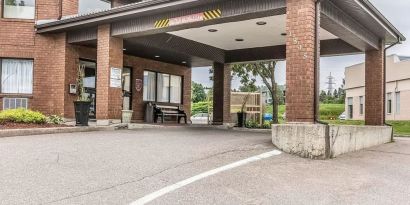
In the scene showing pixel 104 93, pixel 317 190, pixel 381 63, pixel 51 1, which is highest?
pixel 51 1

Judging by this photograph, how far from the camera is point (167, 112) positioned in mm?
22859

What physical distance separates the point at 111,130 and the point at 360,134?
25.3 ft

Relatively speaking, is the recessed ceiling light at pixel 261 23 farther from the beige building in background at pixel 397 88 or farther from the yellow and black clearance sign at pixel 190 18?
the beige building in background at pixel 397 88

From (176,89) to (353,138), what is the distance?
47.3 ft

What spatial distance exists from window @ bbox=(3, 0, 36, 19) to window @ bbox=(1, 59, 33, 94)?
1.76 meters

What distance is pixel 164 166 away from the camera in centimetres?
774

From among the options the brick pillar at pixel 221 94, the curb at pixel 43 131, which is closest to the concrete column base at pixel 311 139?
the curb at pixel 43 131

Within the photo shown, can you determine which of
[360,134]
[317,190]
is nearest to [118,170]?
[317,190]

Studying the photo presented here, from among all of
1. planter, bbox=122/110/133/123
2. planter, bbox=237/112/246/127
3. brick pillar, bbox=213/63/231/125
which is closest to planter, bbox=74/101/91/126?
planter, bbox=122/110/133/123

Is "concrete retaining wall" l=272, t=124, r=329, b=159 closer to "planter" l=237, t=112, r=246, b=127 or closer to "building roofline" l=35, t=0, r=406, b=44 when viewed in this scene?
"building roofline" l=35, t=0, r=406, b=44

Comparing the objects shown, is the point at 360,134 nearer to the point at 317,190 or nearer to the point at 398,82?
the point at 317,190

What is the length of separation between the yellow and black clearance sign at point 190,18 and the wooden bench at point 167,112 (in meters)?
8.63

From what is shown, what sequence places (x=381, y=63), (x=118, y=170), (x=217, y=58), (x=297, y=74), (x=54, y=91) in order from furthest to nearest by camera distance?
(x=217, y=58), (x=54, y=91), (x=381, y=63), (x=297, y=74), (x=118, y=170)

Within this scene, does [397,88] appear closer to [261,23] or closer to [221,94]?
[221,94]
